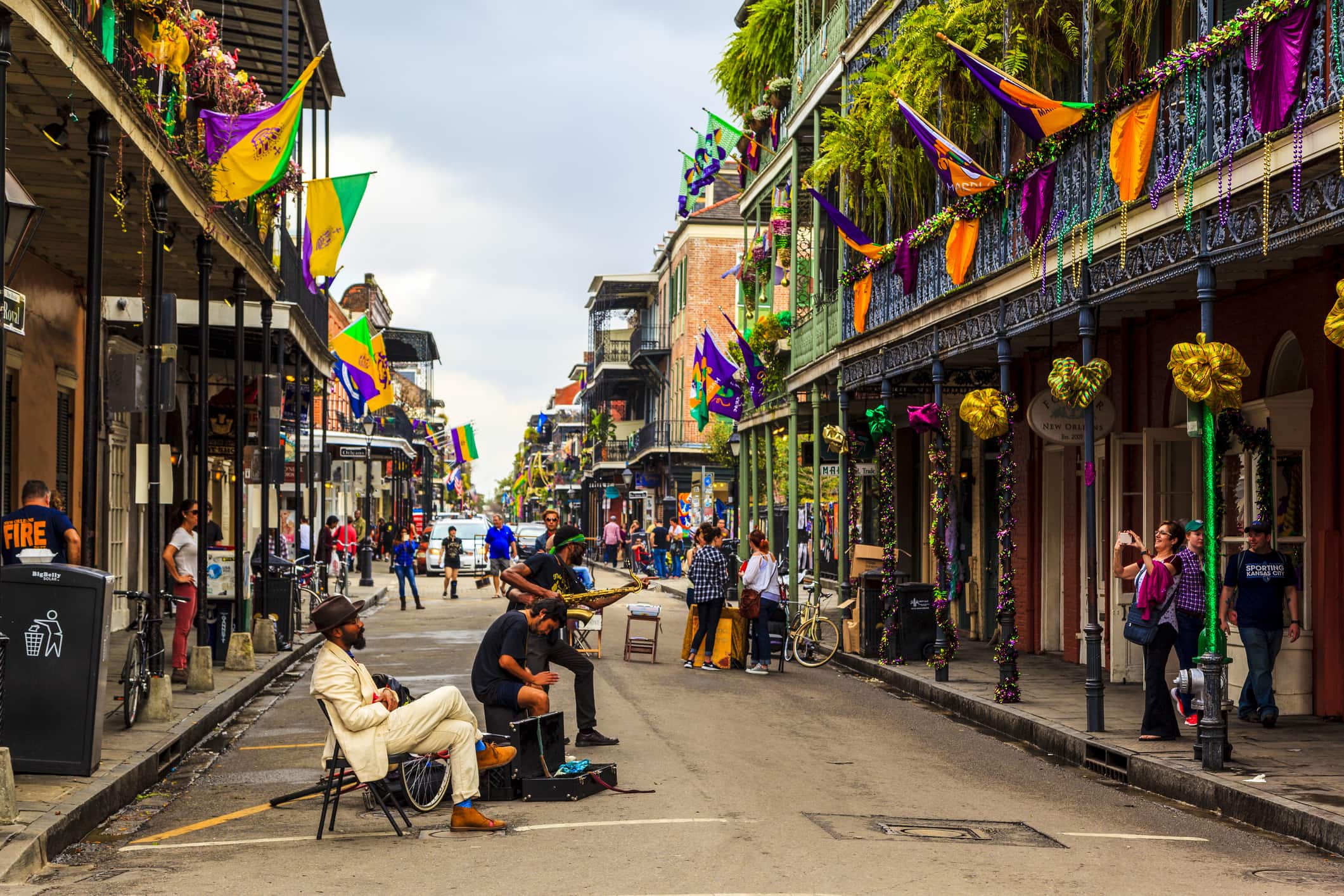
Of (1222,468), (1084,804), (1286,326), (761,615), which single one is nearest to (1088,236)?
(1286,326)

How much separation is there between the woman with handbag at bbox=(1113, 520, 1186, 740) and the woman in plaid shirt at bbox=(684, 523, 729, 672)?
260 inches

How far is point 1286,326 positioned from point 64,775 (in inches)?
419

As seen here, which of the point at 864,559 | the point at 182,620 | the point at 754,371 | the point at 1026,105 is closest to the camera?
the point at 1026,105

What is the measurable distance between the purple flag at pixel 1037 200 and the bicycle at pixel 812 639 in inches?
270

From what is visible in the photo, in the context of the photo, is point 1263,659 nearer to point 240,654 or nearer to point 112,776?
point 112,776

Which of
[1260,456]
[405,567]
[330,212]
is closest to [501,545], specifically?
[405,567]

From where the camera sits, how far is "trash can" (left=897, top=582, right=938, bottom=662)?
18797 mm

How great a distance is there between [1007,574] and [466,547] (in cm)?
3298

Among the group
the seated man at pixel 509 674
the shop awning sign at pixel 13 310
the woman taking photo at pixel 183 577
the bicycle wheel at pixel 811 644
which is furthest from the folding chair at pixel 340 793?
the bicycle wheel at pixel 811 644

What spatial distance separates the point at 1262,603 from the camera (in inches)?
496

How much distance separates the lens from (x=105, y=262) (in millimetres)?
17766

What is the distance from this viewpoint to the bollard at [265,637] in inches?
744

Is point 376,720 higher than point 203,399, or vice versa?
point 203,399

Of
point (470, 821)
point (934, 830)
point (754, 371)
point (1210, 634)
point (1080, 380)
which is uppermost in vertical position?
point (754, 371)
